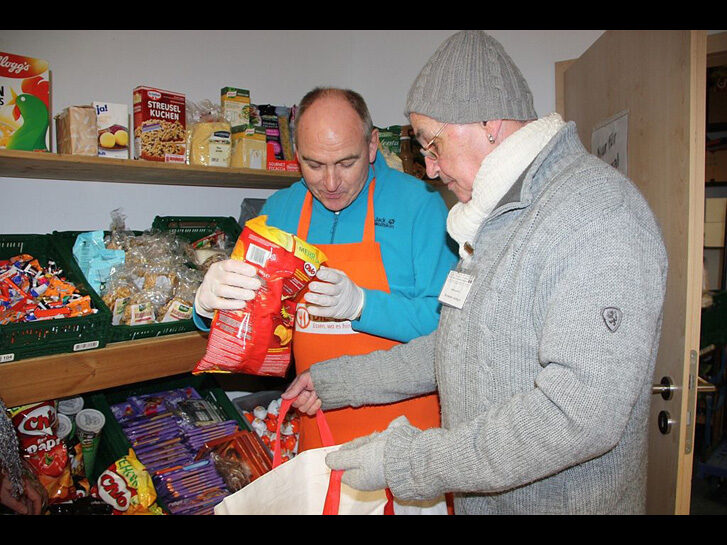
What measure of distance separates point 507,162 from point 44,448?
71.6 inches

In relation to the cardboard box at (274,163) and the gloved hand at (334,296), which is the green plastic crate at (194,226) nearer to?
the cardboard box at (274,163)

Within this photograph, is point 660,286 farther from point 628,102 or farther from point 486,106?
point 628,102

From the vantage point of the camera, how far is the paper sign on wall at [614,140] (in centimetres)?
193

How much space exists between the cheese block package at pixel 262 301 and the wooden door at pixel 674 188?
1.08 metres

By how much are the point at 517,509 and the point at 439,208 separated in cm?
109

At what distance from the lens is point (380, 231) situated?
6.08 ft

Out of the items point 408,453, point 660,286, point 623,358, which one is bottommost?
point 408,453

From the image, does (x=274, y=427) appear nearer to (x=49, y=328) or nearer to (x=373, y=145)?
(x=49, y=328)

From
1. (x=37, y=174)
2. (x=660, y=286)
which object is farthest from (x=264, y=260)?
(x=37, y=174)

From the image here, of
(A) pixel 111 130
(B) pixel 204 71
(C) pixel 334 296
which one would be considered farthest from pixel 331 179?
(B) pixel 204 71

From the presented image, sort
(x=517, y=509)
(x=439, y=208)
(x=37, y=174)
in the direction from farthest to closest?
(x=37, y=174) < (x=439, y=208) < (x=517, y=509)

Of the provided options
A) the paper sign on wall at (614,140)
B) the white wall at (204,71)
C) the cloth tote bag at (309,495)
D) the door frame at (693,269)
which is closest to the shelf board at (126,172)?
the white wall at (204,71)

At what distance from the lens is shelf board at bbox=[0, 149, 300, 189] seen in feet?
6.02

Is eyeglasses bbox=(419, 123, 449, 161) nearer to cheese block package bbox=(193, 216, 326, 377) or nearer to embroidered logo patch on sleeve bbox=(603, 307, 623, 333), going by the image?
cheese block package bbox=(193, 216, 326, 377)
